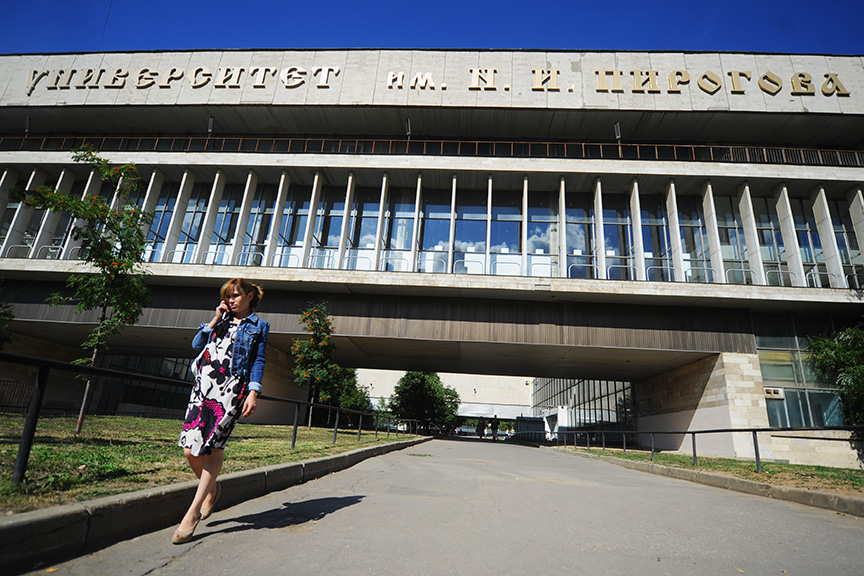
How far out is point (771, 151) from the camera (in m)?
22.3

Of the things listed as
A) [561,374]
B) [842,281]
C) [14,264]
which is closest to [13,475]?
[14,264]

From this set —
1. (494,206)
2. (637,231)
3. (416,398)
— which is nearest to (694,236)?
(637,231)

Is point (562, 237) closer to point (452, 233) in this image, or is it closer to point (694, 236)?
point (452, 233)

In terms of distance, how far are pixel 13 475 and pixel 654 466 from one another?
11.5 metres

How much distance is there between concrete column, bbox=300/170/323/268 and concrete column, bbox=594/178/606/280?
12.8m

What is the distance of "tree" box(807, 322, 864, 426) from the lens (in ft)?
53.8

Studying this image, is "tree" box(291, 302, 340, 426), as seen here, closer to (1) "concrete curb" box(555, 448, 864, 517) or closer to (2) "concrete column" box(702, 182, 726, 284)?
(1) "concrete curb" box(555, 448, 864, 517)

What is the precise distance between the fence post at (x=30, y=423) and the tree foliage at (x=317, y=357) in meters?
14.7

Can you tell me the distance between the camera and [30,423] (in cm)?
317

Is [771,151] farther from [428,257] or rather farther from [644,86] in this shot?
[428,257]

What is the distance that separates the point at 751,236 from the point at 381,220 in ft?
52.5

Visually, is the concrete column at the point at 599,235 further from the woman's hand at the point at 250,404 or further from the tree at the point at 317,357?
the woman's hand at the point at 250,404

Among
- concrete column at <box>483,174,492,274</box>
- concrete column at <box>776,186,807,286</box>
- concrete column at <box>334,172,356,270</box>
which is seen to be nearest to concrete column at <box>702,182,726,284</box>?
concrete column at <box>776,186,807,286</box>

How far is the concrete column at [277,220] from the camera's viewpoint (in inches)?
808
